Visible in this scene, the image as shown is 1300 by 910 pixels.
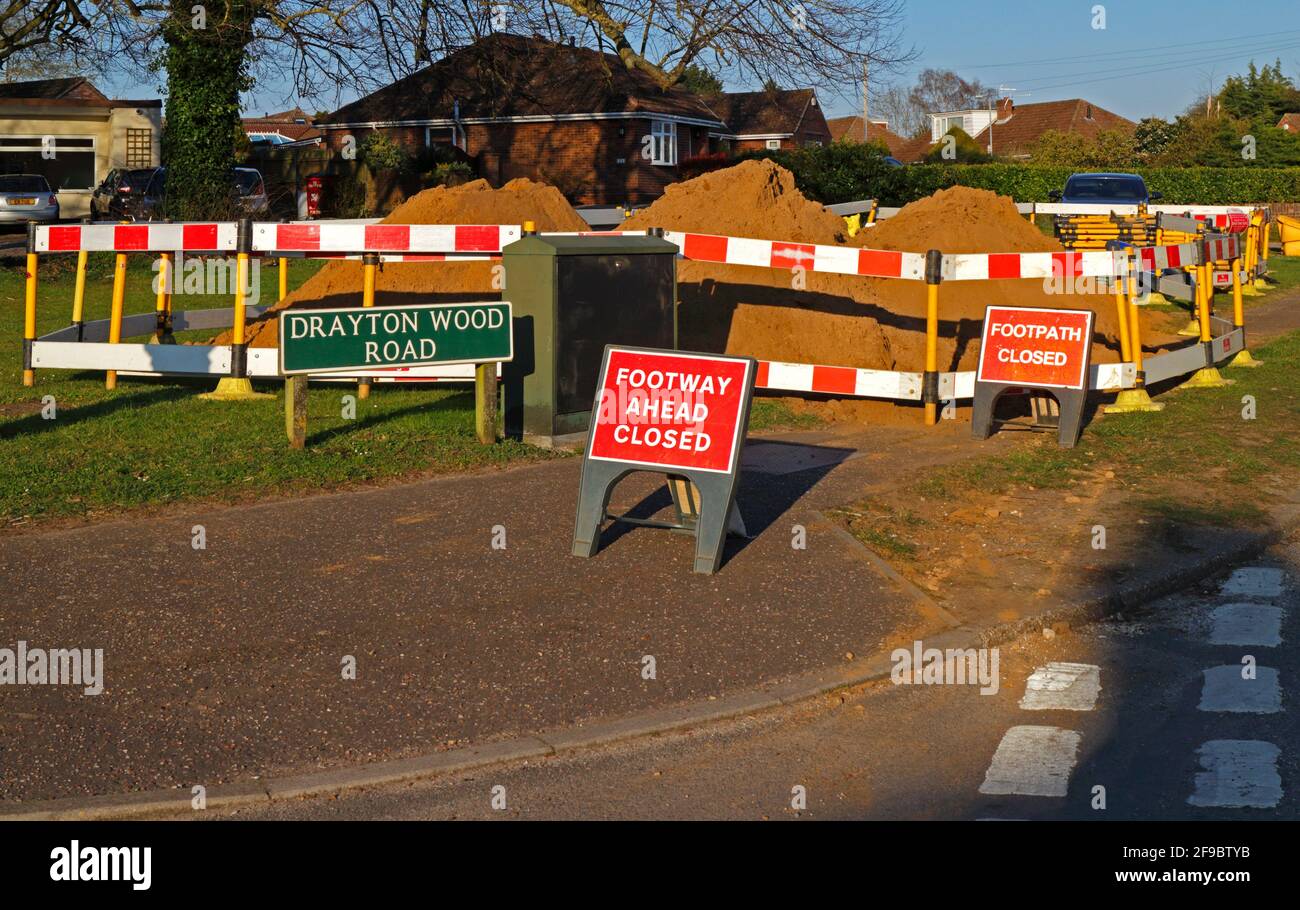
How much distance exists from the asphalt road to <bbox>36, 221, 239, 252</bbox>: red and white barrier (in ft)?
25.0

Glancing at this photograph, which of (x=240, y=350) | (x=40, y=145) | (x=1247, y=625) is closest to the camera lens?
(x=1247, y=625)

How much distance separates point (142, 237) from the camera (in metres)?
12.3

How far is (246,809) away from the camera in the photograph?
502 centimetres

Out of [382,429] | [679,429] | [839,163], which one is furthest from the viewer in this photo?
[839,163]

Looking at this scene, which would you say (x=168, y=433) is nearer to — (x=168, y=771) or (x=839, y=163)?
(x=168, y=771)

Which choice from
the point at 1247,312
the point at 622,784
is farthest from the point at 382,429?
the point at 1247,312

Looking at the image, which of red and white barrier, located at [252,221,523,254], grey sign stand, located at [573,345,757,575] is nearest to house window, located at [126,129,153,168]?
red and white barrier, located at [252,221,523,254]

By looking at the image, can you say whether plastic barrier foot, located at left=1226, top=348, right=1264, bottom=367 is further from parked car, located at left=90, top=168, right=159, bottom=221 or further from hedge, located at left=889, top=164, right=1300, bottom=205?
hedge, located at left=889, top=164, right=1300, bottom=205

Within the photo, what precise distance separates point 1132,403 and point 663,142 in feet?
142

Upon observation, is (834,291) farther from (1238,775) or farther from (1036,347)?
(1238,775)

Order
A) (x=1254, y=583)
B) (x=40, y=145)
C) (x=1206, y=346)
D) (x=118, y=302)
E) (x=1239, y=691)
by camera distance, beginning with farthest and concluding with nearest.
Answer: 1. (x=40, y=145)
2. (x=1206, y=346)
3. (x=118, y=302)
4. (x=1254, y=583)
5. (x=1239, y=691)

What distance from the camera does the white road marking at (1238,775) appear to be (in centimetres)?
515

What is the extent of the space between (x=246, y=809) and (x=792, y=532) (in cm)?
409

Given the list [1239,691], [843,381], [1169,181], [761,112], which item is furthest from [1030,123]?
[1239,691]
